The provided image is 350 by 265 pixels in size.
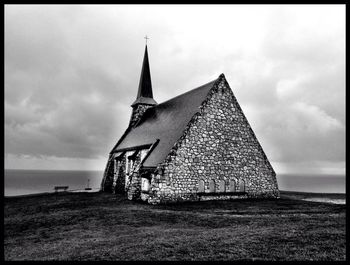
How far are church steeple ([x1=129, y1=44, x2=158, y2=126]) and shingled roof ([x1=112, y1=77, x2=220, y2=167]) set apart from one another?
5.01 m

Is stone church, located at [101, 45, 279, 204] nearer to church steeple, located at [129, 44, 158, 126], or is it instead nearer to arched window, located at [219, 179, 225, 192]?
arched window, located at [219, 179, 225, 192]

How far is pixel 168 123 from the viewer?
26750 millimetres

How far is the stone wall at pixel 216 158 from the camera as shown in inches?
829

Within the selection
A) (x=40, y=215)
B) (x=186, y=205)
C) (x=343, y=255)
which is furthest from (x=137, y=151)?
(x=343, y=255)

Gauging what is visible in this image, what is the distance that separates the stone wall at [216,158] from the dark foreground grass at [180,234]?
270cm

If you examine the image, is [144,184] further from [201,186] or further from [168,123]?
[168,123]

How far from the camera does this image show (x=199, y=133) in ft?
73.8

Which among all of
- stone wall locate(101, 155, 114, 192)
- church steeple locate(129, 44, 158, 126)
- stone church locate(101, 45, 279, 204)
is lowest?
stone wall locate(101, 155, 114, 192)

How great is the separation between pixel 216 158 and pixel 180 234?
38.4ft

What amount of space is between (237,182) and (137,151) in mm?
9251

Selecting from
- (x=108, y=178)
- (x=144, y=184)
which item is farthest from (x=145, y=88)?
(x=144, y=184)

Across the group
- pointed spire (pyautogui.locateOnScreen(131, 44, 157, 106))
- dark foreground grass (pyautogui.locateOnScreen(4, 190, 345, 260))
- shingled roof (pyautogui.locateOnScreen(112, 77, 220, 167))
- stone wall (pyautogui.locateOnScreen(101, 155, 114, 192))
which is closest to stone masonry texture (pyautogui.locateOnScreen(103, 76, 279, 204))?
shingled roof (pyautogui.locateOnScreen(112, 77, 220, 167))

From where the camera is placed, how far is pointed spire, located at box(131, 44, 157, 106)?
3967 cm

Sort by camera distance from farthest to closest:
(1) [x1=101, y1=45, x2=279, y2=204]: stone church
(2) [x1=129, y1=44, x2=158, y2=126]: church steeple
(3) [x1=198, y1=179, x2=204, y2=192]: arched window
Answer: (2) [x1=129, y1=44, x2=158, y2=126]: church steeple < (3) [x1=198, y1=179, x2=204, y2=192]: arched window < (1) [x1=101, y1=45, x2=279, y2=204]: stone church
